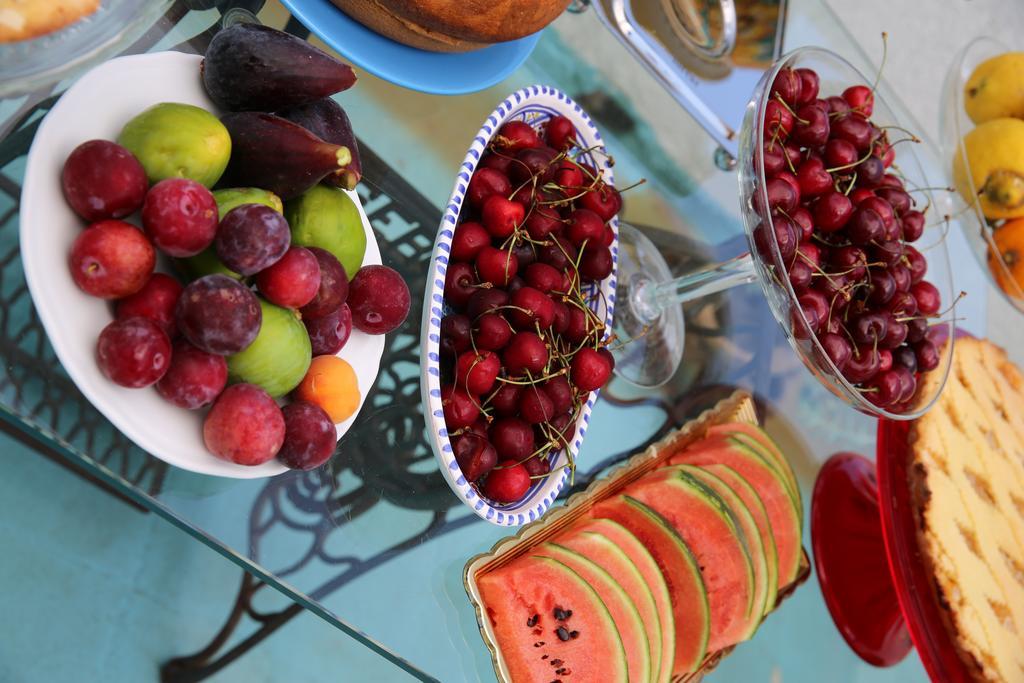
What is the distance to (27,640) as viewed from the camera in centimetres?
89

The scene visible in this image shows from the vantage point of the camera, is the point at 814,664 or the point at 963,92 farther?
the point at 963,92

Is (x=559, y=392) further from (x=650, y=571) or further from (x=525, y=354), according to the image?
(x=650, y=571)

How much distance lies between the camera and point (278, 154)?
1.98 feet

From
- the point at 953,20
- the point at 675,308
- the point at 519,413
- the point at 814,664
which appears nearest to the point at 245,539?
the point at 519,413

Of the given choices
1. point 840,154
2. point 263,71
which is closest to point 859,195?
point 840,154

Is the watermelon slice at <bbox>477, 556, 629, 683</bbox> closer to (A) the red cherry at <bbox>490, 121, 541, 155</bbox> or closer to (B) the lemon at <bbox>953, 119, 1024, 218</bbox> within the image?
(A) the red cherry at <bbox>490, 121, 541, 155</bbox>

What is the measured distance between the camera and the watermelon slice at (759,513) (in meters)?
1.05

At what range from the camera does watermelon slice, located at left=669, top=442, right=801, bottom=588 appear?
110 cm

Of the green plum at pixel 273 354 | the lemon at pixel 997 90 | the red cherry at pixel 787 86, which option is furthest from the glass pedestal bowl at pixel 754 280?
the green plum at pixel 273 354

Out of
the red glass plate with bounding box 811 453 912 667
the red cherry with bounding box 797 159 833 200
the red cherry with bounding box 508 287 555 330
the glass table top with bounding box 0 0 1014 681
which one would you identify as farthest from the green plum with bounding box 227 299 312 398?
the red glass plate with bounding box 811 453 912 667

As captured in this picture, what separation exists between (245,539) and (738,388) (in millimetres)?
827

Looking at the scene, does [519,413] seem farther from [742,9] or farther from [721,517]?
[742,9]

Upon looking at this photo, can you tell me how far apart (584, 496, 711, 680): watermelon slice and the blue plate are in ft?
1.78

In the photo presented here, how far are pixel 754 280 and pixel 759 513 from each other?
1.08 feet
